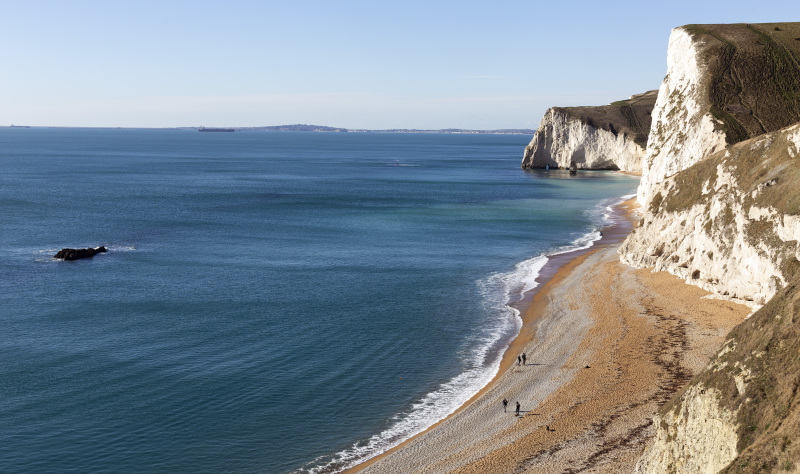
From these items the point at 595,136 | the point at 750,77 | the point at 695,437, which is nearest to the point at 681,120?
the point at 750,77

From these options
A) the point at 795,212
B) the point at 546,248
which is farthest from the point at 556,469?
the point at 546,248

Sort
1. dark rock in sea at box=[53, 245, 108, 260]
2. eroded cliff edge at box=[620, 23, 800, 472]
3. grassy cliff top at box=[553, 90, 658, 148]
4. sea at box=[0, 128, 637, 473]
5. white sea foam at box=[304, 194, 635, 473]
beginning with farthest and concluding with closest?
grassy cliff top at box=[553, 90, 658, 148]
dark rock in sea at box=[53, 245, 108, 260]
sea at box=[0, 128, 637, 473]
white sea foam at box=[304, 194, 635, 473]
eroded cliff edge at box=[620, 23, 800, 472]

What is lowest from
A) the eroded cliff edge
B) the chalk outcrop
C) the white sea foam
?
the white sea foam

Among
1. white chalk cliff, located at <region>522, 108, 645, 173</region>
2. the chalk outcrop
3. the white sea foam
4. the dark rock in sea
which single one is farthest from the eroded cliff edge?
white chalk cliff, located at <region>522, 108, 645, 173</region>

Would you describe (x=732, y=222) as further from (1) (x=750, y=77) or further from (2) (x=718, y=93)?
(1) (x=750, y=77)

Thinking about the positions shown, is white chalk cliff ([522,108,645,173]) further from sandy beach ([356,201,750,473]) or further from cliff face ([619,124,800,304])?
sandy beach ([356,201,750,473])

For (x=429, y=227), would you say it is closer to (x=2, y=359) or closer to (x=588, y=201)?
(x=588, y=201)

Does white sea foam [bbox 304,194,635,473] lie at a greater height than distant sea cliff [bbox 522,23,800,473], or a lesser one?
lesser
